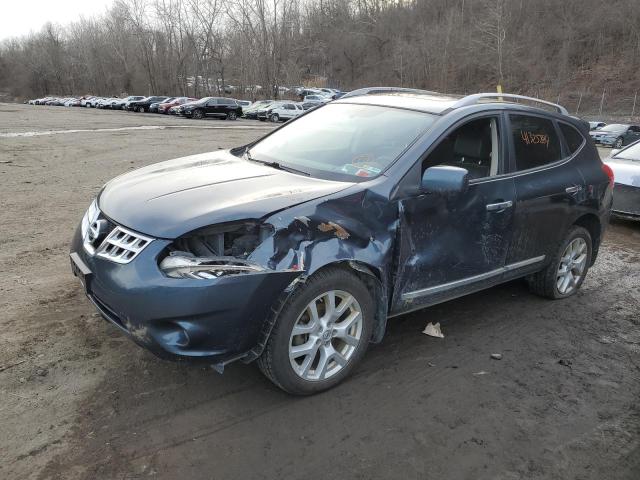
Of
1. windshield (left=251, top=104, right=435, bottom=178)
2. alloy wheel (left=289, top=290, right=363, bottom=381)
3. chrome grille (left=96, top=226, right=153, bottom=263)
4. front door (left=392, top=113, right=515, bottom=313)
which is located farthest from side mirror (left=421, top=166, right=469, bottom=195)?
chrome grille (left=96, top=226, right=153, bottom=263)

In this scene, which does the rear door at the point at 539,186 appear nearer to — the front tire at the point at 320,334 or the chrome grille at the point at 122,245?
the front tire at the point at 320,334

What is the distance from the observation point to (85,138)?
56.4ft

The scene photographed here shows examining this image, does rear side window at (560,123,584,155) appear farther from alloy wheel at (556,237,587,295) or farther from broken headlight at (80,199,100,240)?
broken headlight at (80,199,100,240)

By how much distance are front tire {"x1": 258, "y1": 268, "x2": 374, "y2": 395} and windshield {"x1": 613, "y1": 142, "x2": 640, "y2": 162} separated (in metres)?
7.48

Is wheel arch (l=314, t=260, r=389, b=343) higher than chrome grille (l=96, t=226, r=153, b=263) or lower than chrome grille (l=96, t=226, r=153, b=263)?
lower

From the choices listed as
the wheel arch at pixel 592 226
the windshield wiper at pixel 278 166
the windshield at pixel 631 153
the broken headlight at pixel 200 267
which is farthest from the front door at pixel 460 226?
the windshield at pixel 631 153

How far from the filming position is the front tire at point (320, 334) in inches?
112

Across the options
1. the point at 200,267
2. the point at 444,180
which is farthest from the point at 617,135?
the point at 200,267

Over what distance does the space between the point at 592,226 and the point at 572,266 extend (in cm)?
44

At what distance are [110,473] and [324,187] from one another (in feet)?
6.28

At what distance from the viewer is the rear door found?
13.4ft

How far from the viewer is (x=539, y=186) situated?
4.19m

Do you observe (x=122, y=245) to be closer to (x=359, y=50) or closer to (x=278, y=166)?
(x=278, y=166)

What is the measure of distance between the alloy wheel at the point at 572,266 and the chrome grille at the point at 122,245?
12.2 feet
